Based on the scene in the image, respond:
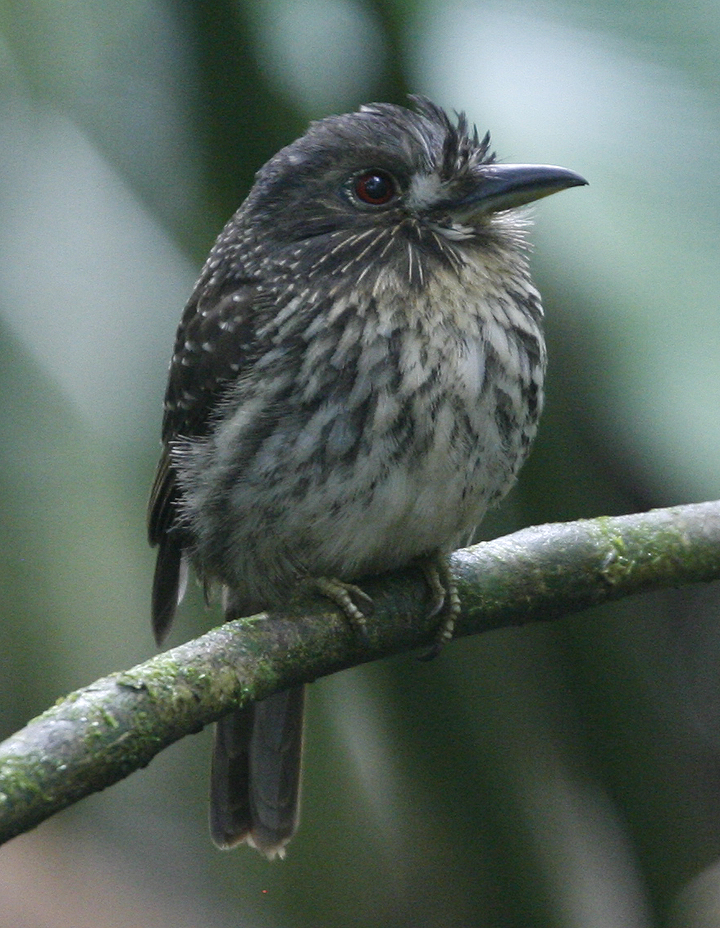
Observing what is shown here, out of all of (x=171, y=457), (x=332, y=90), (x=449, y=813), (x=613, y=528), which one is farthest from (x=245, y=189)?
(x=449, y=813)

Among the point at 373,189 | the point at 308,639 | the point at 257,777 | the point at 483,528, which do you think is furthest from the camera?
the point at 483,528

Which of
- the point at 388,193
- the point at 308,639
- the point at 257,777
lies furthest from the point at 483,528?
the point at 308,639

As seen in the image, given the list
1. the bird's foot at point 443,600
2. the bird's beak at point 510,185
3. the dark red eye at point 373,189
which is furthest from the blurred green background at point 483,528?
the bird's foot at point 443,600

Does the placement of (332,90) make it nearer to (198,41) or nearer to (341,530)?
(198,41)

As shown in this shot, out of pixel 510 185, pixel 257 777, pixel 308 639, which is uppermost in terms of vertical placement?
pixel 510 185

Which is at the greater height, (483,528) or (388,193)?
(388,193)

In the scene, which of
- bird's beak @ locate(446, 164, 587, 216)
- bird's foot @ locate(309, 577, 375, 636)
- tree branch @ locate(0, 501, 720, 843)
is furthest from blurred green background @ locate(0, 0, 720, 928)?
bird's foot @ locate(309, 577, 375, 636)

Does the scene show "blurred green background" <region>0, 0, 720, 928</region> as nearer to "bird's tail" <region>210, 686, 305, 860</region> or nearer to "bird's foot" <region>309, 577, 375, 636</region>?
"bird's tail" <region>210, 686, 305, 860</region>

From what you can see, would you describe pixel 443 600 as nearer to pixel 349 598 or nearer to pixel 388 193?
pixel 349 598
